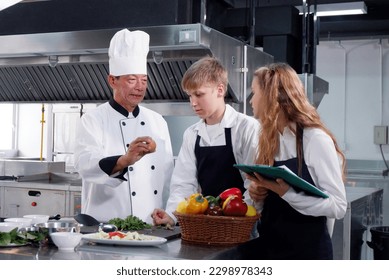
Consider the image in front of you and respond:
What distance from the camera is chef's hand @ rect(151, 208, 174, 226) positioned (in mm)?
2387

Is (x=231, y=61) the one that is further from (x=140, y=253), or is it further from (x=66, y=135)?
(x=66, y=135)

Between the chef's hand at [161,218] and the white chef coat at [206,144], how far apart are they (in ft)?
0.19

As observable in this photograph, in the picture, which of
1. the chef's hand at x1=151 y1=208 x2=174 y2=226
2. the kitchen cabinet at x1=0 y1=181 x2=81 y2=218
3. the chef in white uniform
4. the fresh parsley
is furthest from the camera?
the kitchen cabinet at x1=0 y1=181 x2=81 y2=218

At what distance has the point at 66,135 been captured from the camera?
6535 mm

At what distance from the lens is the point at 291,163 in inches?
84.0

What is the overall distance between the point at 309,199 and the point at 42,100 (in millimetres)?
3350

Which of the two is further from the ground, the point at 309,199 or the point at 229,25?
the point at 229,25

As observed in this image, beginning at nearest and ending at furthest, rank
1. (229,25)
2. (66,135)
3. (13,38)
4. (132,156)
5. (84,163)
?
(132,156)
(84,163)
(13,38)
(229,25)
(66,135)

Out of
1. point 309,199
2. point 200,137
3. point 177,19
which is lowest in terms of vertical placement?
point 309,199

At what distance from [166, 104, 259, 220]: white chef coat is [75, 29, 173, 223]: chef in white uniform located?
0.63 ft

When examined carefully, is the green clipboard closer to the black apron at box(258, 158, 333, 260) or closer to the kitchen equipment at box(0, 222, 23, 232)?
the black apron at box(258, 158, 333, 260)

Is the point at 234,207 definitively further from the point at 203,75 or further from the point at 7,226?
the point at 7,226

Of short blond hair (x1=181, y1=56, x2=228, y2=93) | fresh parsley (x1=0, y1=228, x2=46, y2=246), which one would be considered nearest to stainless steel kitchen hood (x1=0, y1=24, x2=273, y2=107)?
short blond hair (x1=181, y1=56, x2=228, y2=93)

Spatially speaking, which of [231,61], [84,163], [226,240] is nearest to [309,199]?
[226,240]
